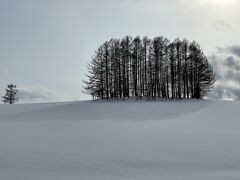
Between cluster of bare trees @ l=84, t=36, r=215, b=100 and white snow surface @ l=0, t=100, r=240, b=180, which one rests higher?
cluster of bare trees @ l=84, t=36, r=215, b=100

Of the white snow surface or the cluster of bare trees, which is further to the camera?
the cluster of bare trees

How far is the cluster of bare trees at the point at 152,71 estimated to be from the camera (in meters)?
56.7

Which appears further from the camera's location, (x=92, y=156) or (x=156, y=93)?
(x=156, y=93)

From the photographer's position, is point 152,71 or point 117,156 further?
point 152,71

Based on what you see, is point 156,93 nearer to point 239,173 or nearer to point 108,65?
point 108,65

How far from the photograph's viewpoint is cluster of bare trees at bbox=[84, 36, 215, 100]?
186 ft

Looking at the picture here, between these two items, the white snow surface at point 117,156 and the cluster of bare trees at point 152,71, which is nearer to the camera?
the white snow surface at point 117,156

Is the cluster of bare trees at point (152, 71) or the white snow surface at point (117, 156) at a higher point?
the cluster of bare trees at point (152, 71)

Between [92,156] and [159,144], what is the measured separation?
479 centimetres

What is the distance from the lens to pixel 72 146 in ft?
55.8

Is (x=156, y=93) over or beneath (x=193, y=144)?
over

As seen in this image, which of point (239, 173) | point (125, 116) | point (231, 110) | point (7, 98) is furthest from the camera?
point (7, 98)

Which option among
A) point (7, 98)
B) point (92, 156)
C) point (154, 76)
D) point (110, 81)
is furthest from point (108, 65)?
point (92, 156)

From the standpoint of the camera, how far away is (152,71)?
57875 millimetres
